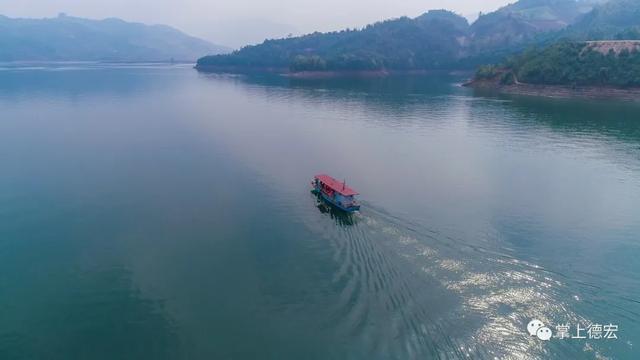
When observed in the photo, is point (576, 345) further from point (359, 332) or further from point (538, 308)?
point (359, 332)

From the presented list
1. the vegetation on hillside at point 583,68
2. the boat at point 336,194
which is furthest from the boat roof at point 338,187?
the vegetation on hillside at point 583,68

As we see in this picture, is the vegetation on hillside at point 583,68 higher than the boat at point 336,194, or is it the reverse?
the vegetation on hillside at point 583,68

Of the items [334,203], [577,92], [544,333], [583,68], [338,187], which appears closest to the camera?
[544,333]

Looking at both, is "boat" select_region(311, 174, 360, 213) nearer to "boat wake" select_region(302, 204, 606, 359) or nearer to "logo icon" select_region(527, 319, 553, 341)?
"boat wake" select_region(302, 204, 606, 359)

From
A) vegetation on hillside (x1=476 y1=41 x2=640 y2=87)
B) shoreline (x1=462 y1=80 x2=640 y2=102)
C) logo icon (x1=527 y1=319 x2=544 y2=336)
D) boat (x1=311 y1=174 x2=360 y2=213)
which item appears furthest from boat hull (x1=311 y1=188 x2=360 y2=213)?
vegetation on hillside (x1=476 y1=41 x2=640 y2=87)

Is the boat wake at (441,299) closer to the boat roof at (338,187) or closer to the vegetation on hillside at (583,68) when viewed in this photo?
the boat roof at (338,187)

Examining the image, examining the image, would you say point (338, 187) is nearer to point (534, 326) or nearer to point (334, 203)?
point (334, 203)

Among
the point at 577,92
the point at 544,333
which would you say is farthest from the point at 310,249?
the point at 577,92
